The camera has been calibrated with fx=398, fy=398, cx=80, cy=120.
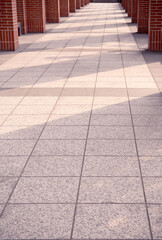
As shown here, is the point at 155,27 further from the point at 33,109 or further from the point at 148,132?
the point at 148,132

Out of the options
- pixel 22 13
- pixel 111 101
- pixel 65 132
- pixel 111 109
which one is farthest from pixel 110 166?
pixel 22 13

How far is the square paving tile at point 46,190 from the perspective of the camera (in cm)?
372

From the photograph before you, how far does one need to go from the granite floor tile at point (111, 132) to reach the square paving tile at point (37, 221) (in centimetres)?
189

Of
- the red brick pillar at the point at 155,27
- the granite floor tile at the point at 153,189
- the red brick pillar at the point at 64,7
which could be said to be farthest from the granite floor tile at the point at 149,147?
the red brick pillar at the point at 64,7

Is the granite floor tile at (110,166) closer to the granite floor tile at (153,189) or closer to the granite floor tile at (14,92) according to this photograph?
the granite floor tile at (153,189)

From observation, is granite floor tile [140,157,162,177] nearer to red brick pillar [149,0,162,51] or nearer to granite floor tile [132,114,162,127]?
granite floor tile [132,114,162,127]

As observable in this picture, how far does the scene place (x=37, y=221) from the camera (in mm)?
3357

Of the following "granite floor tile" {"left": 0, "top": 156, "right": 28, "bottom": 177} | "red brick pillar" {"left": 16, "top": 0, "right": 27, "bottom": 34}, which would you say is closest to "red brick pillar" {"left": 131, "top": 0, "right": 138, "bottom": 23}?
"red brick pillar" {"left": 16, "top": 0, "right": 27, "bottom": 34}

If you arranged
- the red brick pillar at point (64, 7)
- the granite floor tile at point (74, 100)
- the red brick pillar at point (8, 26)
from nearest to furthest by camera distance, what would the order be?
the granite floor tile at point (74, 100)
the red brick pillar at point (8, 26)
the red brick pillar at point (64, 7)

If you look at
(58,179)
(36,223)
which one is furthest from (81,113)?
(36,223)

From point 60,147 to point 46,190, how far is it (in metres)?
1.16

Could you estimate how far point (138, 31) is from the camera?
17.0 meters

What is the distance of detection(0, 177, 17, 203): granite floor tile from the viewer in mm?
3789

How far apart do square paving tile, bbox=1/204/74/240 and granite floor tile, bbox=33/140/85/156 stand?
128 centimetres
